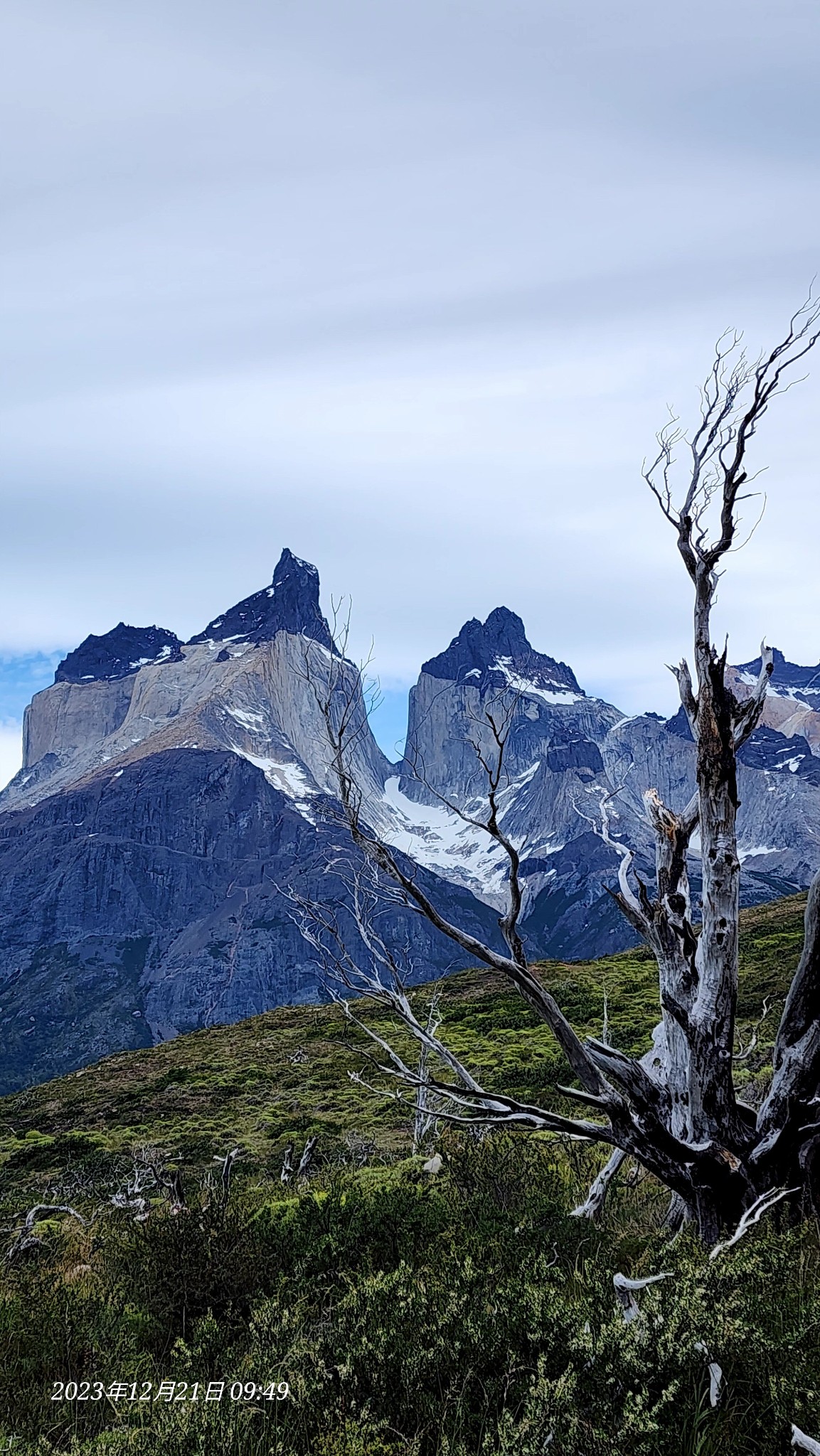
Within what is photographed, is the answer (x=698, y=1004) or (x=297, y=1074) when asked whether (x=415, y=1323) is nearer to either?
(x=698, y=1004)

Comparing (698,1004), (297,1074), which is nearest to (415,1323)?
(698,1004)

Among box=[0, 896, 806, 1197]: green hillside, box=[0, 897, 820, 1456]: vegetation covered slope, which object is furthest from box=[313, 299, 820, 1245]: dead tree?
box=[0, 896, 806, 1197]: green hillside

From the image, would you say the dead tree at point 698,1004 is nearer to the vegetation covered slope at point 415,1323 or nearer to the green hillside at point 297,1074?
the vegetation covered slope at point 415,1323

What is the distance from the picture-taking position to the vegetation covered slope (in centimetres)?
332

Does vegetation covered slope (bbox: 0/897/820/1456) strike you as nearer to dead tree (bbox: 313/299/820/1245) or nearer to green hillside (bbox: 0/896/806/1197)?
dead tree (bbox: 313/299/820/1245)

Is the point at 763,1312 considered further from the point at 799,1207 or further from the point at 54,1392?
the point at 54,1392

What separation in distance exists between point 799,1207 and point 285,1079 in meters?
21.4

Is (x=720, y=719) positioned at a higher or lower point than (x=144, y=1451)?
higher

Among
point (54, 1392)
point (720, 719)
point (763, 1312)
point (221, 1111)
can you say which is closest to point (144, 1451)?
point (54, 1392)

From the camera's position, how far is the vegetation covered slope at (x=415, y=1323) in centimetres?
332

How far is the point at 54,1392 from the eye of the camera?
4555 mm

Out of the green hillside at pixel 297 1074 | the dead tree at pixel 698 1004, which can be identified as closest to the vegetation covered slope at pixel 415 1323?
the dead tree at pixel 698 1004

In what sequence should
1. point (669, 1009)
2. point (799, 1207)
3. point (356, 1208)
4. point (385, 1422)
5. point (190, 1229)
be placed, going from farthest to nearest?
point (356, 1208) < point (190, 1229) < point (669, 1009) < point (799, 1207) < point (385, 1422)

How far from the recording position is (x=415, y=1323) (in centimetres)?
402
